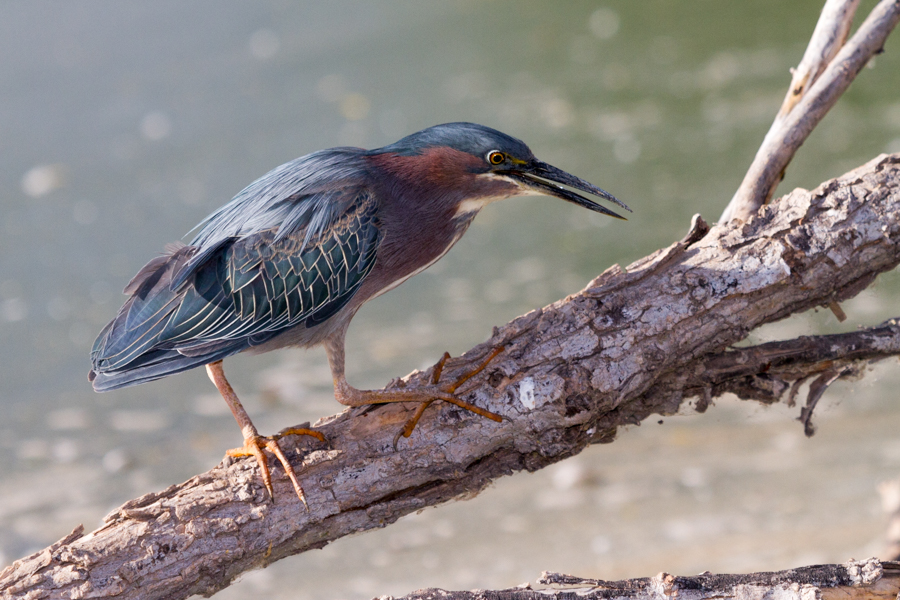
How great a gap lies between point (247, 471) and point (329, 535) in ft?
1.05

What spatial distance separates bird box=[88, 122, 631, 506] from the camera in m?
2.56

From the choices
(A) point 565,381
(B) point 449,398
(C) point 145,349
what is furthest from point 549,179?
(C) point 145,349

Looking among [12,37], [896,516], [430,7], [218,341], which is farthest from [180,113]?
[896,516]

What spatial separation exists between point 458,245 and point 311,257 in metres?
3.80

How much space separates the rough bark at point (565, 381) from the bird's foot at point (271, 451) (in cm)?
3

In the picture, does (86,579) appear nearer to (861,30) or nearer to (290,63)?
(861,30)

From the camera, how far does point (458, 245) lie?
634 centimetres

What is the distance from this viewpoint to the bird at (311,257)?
2.56 metres

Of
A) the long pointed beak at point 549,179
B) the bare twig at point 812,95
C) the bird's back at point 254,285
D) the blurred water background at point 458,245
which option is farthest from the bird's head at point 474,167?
the blurred water background at point 458,245

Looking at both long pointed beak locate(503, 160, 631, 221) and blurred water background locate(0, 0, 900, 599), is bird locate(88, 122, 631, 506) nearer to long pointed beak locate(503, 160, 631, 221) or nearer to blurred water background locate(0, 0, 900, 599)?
long pointed beak locate(503, 160, 631, 221)

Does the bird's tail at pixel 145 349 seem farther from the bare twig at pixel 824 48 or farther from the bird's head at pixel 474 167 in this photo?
the bare twig at pixel 824 48

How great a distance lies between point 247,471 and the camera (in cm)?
240

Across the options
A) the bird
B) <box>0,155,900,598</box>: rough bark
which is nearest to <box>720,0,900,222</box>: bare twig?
<box>0,155,900,598</box>: rough bark

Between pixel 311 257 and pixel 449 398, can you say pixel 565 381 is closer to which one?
pixel 449 398
